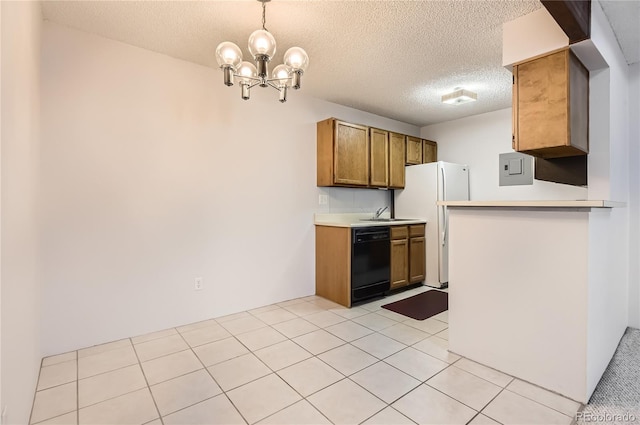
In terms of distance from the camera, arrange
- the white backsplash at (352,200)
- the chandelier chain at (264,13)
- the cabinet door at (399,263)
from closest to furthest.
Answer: the chandelier chain at (264,13)
the cabinet door at (399,263)
the white backsplash at (352,200)

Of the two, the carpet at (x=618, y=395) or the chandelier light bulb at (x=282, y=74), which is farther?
the chandelier light bulb at (x=282, y=74)

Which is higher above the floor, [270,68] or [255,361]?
[270,68]

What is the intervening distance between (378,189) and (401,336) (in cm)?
239

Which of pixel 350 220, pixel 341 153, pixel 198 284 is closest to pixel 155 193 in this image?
pixel 198 284

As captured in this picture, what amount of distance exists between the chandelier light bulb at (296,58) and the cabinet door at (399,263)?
7.75 ft

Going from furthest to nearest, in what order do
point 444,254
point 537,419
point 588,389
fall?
point 444,254, point 588,389, point 537,419

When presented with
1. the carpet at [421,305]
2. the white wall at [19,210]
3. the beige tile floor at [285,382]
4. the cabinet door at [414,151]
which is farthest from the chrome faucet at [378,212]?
the white wall at [19,210]

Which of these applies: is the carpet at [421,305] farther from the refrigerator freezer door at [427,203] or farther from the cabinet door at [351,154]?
the cabinet door at [351,154]

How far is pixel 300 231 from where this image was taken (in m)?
3.63

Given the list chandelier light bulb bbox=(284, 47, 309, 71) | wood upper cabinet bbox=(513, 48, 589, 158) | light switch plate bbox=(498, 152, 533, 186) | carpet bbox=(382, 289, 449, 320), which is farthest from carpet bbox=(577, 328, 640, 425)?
chandelier light bulb bbox=(284, 47, 309, 71)

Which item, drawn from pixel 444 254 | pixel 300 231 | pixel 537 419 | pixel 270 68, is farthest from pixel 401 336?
pixel 270 68

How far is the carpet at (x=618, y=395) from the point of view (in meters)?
1.56

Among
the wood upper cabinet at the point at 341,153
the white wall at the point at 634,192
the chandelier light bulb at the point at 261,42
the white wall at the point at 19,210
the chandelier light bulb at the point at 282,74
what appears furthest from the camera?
the wood upper cabinet at the point at 341,153

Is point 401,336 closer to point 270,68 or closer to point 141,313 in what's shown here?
point 141,313
